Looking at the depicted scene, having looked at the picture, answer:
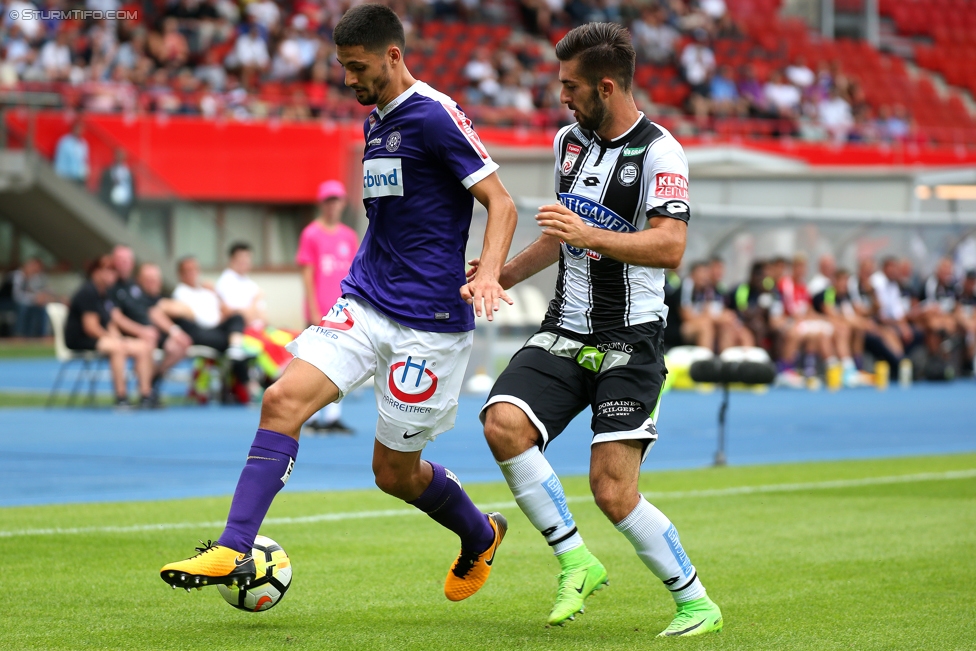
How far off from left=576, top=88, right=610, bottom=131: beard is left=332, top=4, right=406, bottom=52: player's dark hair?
0.76 metres

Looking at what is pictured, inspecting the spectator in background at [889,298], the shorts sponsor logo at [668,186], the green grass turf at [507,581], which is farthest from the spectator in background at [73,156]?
the shorts sponsor logo at [668,186]

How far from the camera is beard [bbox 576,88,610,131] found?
5.27m

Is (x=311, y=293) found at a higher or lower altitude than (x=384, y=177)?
lower

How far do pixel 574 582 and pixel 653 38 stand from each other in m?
32.3

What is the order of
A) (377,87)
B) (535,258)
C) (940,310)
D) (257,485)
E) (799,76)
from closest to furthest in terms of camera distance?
(257,485) → (377,87) → (535,258) → (940,310) → (799,76)

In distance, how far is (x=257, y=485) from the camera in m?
5.11

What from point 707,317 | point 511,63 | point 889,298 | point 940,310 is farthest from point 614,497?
point 511,63

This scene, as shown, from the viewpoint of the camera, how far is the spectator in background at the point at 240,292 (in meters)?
17.2

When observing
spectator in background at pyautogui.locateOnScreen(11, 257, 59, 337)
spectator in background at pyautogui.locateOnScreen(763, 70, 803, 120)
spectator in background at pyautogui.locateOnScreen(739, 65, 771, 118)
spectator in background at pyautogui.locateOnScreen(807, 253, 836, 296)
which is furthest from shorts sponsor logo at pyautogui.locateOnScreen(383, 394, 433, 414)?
spectator in background at pyautogui.locateOnScreen(763, 70, 803, 120)

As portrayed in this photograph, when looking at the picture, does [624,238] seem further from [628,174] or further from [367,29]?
[367,29]

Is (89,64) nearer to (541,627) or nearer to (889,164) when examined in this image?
(889,164)

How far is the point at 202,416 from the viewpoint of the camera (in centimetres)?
1567

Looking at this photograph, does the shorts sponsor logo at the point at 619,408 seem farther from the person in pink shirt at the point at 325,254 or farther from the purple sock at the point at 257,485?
the person in pink shirt at the point at 325,254

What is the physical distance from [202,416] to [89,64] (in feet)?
41.3
